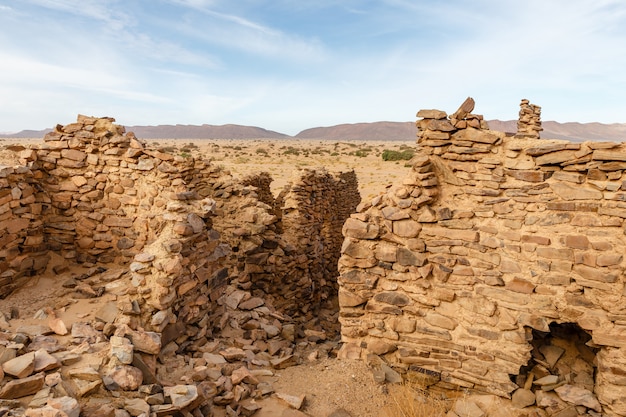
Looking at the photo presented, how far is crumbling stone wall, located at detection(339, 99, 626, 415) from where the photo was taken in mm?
4535

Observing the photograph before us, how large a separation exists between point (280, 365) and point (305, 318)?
13.4ft

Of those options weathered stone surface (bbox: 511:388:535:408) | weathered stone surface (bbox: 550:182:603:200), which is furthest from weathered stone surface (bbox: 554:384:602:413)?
weathered stone surface (bbox: 550:182:603:200)

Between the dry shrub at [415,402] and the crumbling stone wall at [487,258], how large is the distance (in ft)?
0.74

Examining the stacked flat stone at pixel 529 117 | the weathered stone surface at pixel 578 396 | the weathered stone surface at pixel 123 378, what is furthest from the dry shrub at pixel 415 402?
the stacked flat stone at pixel 529 117

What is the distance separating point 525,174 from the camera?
487 centimetres


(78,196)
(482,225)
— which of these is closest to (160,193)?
(78,196)

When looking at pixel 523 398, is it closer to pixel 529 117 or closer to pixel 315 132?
pixel 529 117

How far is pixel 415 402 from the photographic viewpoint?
4.86m

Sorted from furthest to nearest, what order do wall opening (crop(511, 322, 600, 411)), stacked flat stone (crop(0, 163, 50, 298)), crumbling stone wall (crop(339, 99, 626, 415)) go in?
stacked flat stone (crop(0, 163, 50, 298)), wall opening (crop(511, 322, 600, 411)), crumbling stone wall (crop(339, 99, 626, 415))

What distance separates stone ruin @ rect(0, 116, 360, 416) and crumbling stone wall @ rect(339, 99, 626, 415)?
1.56 m

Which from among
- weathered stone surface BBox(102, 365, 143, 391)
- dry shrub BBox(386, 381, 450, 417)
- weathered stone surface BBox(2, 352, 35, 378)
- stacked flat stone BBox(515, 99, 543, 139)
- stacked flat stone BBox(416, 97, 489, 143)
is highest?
stacked flat stone BBox(515, 99, 543, 139)

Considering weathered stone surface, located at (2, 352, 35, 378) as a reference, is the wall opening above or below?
below

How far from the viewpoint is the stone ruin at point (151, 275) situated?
139 inches

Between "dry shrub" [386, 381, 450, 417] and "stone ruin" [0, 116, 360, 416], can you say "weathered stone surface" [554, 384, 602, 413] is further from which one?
"stone ruin" [0, 116, 360, 416]
